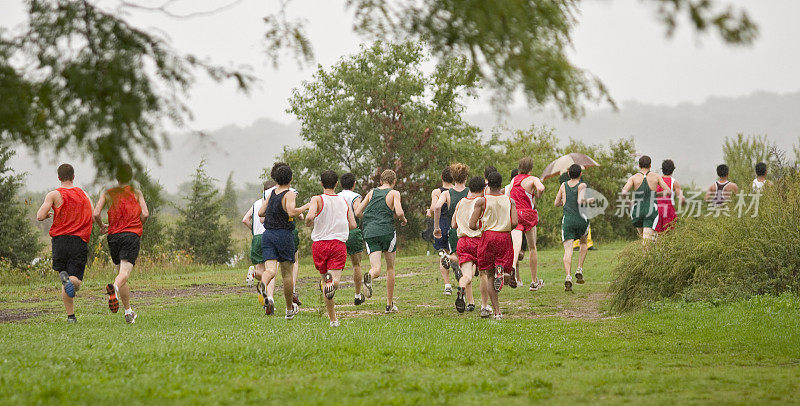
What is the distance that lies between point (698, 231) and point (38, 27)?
978cm

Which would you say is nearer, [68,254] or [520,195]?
[68,254]

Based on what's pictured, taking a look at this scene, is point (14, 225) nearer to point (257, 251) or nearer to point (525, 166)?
point (257, 251)

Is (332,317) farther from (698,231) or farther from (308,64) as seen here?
(698,231)

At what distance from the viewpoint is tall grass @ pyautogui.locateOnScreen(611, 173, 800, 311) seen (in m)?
11.7

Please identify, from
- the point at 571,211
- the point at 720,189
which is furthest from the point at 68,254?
the point at 720,189

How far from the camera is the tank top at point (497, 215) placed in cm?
1162

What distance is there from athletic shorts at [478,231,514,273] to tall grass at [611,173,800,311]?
7.09ft

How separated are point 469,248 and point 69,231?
5479 millimetres

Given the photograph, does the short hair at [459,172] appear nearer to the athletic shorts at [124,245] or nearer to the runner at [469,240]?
the runner at [469,240]

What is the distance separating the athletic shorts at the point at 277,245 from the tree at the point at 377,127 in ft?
98.1

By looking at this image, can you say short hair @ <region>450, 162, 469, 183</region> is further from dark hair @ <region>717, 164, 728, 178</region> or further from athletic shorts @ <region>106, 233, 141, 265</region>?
dark hair @ <region>717, 164, 728, 178</region>

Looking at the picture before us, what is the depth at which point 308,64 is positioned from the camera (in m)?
7.19

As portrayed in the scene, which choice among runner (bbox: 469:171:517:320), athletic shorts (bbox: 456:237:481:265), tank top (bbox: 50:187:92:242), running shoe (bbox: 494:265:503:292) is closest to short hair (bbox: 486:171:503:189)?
runner (bbox: 469:171:517:320)

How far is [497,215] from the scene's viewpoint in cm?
1162
